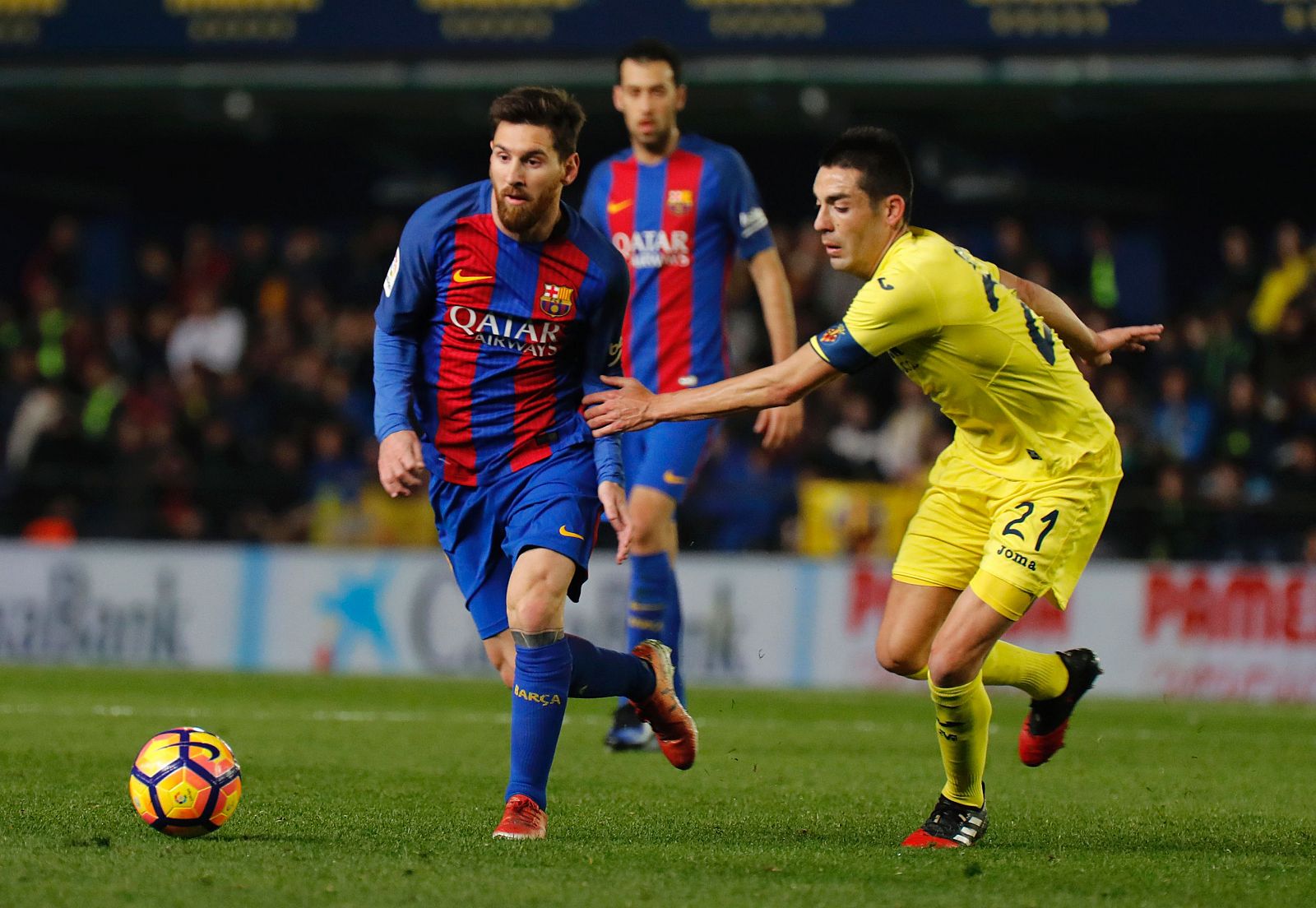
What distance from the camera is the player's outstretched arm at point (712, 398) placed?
5566 mm

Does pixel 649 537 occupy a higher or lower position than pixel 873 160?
lower

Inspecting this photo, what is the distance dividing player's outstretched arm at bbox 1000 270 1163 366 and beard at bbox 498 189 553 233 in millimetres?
1518

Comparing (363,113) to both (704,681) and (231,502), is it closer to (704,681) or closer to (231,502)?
(231,502)

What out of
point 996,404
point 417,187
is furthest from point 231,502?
point 996,404

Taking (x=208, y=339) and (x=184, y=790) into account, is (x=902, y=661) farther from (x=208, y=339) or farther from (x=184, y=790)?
(x=208, y=339)

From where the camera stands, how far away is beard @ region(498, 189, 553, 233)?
18.9ft

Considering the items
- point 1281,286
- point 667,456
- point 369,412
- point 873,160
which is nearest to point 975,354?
point 873,160

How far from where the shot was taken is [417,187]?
65.1ft

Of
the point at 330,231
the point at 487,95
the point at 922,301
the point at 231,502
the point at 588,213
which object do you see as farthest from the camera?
the point at 330,231

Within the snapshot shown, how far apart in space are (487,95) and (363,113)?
2028 millimetres

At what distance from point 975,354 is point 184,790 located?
8.70 ft

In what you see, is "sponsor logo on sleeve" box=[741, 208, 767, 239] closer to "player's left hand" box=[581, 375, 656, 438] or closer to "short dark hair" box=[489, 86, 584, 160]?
"short dark hair" box=[489, 86, 584, 160]

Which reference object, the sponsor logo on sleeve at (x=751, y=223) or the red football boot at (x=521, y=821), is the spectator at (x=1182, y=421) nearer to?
the sponsor logo on sleeve at (x=751, y=223)

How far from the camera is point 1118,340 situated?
21.1 ft
